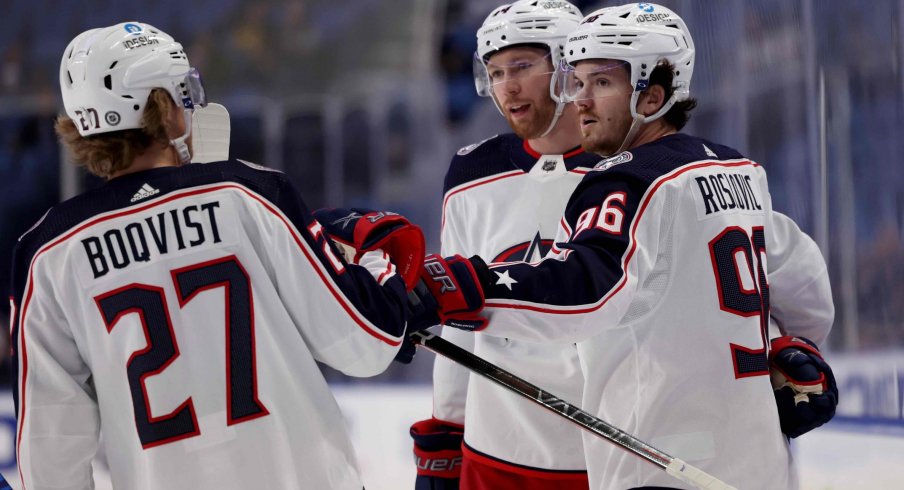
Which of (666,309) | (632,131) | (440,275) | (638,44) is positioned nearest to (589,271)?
(666,309)

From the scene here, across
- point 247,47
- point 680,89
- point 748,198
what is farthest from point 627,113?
point 247,47

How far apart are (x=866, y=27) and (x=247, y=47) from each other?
4530mm

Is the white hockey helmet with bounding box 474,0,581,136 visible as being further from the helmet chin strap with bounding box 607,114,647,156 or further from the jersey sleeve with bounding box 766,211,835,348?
the jersey sleeve with bounding box 766,211,835,348

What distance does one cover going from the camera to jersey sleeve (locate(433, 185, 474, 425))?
2.61 meters

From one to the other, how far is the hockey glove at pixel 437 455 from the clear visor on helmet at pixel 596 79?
3.01 ft

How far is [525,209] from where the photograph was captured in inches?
97.7

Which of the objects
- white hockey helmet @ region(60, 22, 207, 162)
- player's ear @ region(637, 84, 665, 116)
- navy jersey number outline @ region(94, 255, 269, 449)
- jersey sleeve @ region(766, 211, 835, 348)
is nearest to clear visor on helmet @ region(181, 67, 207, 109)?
white hockey helmet @ region(60, 22, 207, 162)

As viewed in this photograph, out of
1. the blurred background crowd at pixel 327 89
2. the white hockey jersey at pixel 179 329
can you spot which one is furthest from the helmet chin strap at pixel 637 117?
the blurred background crowd at pixel 327 89

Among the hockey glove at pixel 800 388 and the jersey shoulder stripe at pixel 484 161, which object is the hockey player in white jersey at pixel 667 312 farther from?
the jersey shoulder stripe at pixel 484 161

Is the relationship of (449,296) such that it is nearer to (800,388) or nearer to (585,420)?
(585,420)

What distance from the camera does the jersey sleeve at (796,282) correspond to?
2.15m

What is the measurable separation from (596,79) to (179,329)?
95 cm

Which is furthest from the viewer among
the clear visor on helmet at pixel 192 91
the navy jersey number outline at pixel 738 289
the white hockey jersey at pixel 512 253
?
the white hockey jersey at pixel 512 253

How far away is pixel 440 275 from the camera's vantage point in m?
1.91
